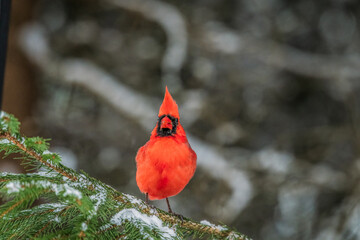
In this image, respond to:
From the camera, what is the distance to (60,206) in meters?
0.90

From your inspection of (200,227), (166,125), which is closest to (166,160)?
(166,125)

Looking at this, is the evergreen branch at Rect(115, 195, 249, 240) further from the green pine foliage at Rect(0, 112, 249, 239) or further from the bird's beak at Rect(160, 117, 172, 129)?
the bird's beak at Rect(160, 117, 172, 129)

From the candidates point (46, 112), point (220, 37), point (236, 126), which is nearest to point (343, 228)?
point (236, 126)

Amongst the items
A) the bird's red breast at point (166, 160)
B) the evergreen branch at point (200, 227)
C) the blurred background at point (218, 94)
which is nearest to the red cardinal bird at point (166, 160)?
the bird's red breast at point (166, 160)

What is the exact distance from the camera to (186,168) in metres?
1.18

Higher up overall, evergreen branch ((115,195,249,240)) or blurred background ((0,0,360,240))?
blurred background ((0,0,360,240))

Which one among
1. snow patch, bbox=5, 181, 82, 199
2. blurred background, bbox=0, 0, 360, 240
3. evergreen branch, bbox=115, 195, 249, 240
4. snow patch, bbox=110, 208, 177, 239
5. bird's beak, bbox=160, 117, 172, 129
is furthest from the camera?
blurred background, bbox=0, 0, 360, 240

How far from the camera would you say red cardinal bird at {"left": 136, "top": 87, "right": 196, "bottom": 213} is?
1148 millimetres

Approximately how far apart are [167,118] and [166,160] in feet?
0.41

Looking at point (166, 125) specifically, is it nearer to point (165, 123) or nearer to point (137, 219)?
point (165, 123)

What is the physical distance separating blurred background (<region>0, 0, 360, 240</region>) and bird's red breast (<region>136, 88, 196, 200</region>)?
187cm

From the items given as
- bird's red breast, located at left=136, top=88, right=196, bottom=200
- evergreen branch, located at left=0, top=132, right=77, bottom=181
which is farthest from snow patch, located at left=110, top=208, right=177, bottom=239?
bird's red breast, located at left=136, top=88, right=196, bottom=200

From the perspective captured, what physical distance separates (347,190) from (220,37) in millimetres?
1569

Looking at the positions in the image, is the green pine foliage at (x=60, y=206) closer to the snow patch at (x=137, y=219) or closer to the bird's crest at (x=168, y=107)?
the snow patch at (x=137, y=219)
